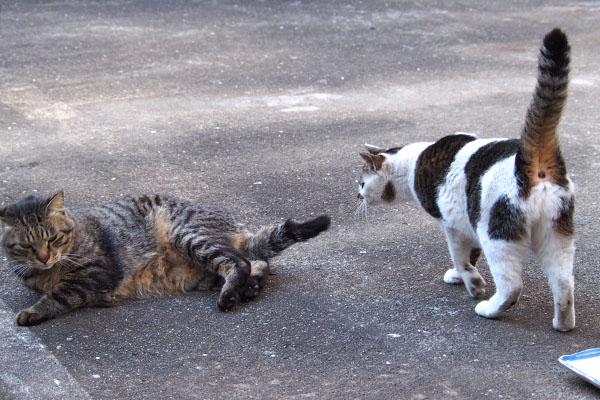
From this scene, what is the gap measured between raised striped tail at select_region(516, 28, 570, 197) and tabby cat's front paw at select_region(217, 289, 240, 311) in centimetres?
180

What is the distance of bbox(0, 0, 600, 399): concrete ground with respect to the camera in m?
4.01

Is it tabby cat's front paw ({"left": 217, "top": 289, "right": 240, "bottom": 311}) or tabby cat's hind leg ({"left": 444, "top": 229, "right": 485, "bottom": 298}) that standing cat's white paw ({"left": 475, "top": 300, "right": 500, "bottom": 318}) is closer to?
tabby cat's hind leg ({"left": 444, "top": 229, "right": 485, "bottom": 298})

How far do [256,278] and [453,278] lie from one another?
1.27 m

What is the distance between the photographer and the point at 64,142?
7.51 metres

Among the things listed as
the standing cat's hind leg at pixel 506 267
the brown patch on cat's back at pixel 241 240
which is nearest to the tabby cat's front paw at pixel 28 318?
the brown patch on cat's back at pixel 241 240

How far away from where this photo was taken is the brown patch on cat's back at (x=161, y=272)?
193 inches

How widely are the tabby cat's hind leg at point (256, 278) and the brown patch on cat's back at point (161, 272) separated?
0.38 m

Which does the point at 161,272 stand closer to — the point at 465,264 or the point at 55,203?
the point at 55,203

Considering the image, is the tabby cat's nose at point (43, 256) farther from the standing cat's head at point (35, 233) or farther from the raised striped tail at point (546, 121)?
the raised striped tail at point (546, 121)

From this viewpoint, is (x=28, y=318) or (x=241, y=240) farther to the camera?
(x=241, y=240)

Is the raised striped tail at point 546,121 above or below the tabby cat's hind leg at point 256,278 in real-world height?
above

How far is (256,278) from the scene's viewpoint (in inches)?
193

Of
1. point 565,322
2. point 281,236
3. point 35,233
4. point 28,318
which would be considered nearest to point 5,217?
point 35,233

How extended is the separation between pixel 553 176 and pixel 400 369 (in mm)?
1311
